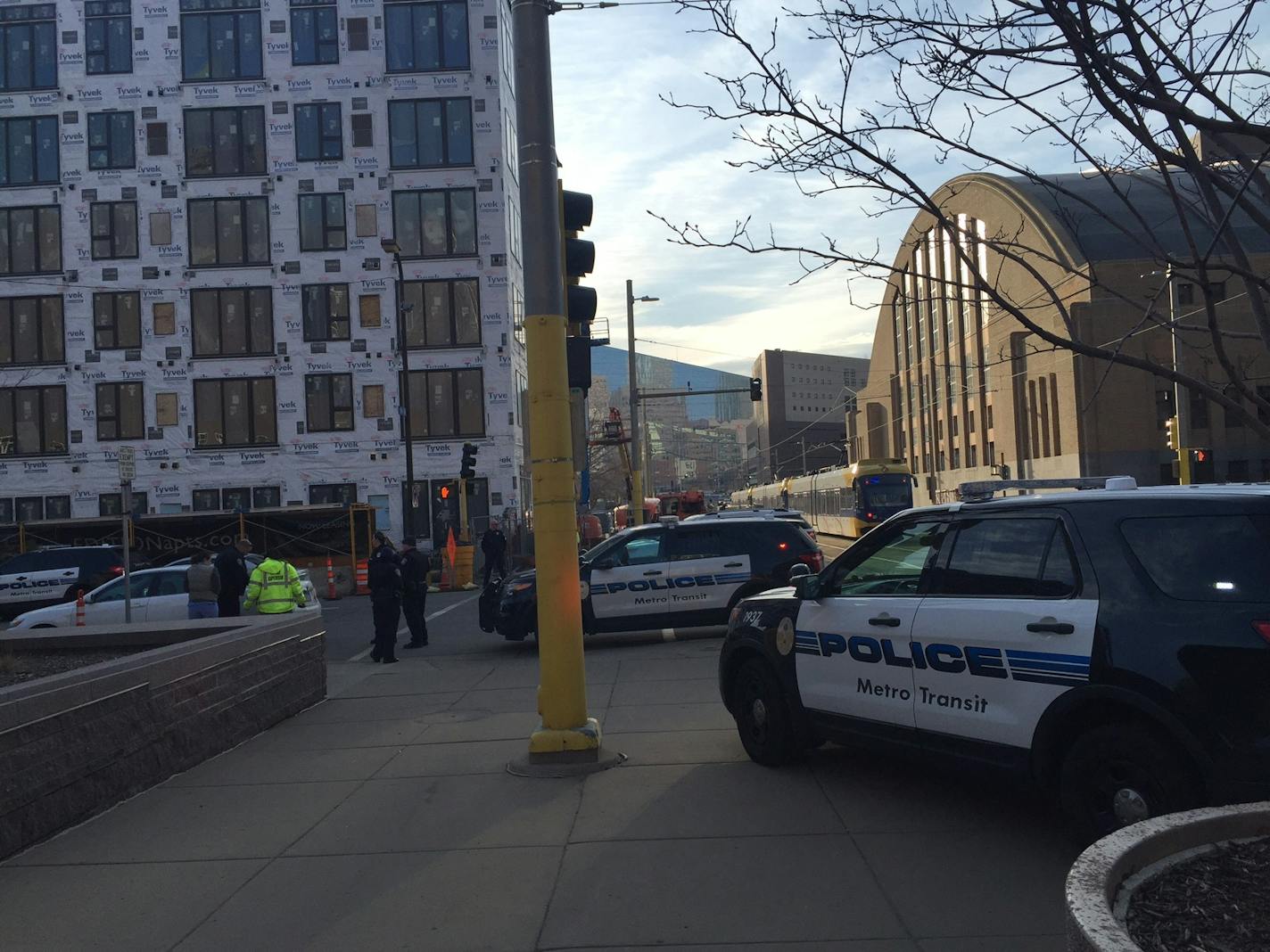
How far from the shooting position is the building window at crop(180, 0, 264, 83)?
4203 cm

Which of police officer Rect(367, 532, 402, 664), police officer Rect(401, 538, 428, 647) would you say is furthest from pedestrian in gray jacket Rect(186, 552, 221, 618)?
police officer Rect(401, 538, 428, 647)

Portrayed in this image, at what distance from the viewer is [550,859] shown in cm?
599

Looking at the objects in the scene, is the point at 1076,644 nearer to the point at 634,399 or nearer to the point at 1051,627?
the point at 1051,627

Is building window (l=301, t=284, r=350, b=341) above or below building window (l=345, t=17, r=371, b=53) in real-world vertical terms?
below

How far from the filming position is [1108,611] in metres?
5.34

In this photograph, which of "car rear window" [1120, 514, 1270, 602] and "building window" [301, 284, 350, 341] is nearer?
"car rear window" [1120, 514, 1270, 602]

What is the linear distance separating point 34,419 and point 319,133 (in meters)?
14.4

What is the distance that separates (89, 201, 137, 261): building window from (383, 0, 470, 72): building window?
10746 mm

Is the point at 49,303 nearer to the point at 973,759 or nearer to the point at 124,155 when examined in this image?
the point at 124,155

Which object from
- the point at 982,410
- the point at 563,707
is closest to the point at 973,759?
the point at 563,707

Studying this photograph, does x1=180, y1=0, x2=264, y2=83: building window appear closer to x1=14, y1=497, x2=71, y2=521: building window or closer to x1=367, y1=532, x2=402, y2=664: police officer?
x1=14, y1=497, x2=71, y2=521: building window

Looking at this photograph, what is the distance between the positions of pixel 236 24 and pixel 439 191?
9.39 meters

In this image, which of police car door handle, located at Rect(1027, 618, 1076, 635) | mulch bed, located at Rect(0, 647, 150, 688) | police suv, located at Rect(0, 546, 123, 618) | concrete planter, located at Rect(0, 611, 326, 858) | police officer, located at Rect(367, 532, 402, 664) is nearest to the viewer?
A: police car door handle, located at Rect(1027, 618, 1076, 635)

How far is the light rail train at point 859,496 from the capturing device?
43438 mm
